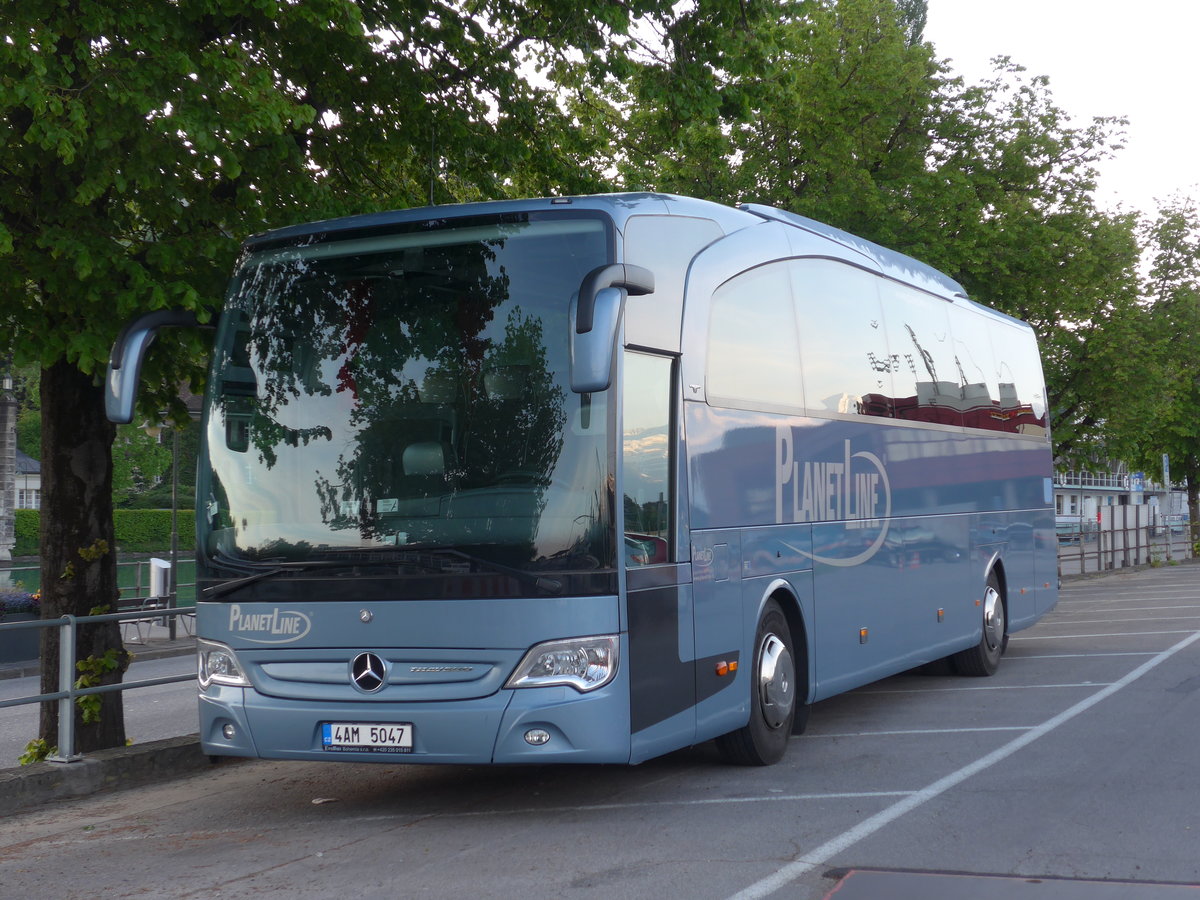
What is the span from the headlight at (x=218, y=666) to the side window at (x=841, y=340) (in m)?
4.27

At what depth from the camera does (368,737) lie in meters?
7.26

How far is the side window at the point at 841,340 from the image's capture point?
32.7ft

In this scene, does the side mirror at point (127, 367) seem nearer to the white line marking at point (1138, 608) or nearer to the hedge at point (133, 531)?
the white line marking at point (1138, 608)

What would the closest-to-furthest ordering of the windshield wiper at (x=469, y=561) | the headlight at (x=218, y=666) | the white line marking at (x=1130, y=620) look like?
the windshield wiper at (x=469, y=561) → the headlight at (x=218, y=666) → the white line marking at (x=1130, y=620)

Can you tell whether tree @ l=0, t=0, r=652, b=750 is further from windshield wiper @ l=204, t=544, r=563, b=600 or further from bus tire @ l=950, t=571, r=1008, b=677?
bus tire @ l=950, t=571, r=1008, b=677

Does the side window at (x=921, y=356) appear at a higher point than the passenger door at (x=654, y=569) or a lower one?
higher

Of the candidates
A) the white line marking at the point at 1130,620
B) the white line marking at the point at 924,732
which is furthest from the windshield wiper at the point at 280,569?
the white line marking at the point at 1130,620

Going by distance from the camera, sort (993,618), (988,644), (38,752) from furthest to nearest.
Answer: (993,618)
(988,644)
(38,752)

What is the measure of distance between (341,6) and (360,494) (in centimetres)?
350

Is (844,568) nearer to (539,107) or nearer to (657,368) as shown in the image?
(657,368)

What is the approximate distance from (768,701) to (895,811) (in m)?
1.68

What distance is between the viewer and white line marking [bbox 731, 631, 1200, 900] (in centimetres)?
590

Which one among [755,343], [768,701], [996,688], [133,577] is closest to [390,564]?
[768,701]

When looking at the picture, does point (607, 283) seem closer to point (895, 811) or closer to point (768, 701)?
point (895, 811)
